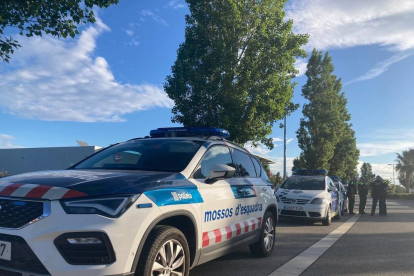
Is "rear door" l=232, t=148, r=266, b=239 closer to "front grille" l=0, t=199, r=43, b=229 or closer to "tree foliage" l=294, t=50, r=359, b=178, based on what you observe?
"front grille" l=0, t=199, r=43, b=229

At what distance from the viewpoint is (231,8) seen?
47.2 feet

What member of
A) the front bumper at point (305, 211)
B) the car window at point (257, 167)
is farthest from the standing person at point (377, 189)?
the car window at point (257, 167)

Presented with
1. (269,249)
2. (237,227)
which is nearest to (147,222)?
(237,227)

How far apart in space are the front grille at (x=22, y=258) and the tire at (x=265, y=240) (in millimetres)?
3658

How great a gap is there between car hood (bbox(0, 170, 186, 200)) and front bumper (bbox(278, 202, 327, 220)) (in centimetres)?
795

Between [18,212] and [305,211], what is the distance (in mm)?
9135

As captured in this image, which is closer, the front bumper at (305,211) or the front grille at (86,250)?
the front grille at (86,250)

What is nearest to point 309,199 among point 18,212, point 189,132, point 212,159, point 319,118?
point 189,132

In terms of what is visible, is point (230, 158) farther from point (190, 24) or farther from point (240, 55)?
point (190, 24)

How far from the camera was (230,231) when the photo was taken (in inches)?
177

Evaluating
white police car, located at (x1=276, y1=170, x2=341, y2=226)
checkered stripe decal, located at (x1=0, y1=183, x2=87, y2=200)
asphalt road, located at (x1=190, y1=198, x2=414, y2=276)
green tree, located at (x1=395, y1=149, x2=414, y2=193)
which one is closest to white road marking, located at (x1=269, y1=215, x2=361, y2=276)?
asphalt road, located at (x1=190, y1=198, x2=414, y2=276)

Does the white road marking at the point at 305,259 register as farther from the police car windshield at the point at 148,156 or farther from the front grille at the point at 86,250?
the front grille at the point at 86,250

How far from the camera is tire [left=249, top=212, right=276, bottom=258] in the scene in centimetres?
565

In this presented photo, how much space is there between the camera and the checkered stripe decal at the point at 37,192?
2838 millimetres
